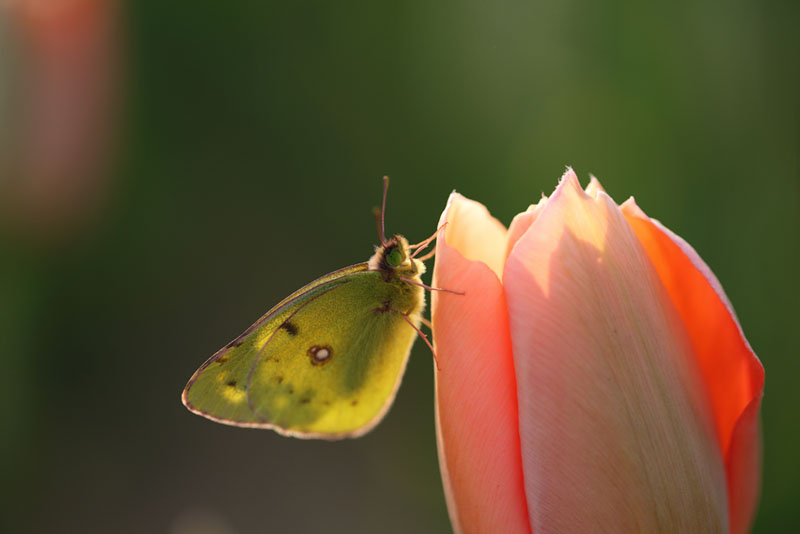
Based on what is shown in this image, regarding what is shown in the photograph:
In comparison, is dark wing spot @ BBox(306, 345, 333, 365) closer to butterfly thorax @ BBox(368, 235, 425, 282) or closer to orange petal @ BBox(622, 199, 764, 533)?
butterfly thorax @ BBox(368, 235, 425, 282)

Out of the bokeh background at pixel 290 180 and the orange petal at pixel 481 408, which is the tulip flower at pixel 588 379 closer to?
the orange petal at pixel 481 408

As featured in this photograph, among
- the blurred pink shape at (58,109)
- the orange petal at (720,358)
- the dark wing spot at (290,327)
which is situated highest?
the blurred pink shape at (58,109)

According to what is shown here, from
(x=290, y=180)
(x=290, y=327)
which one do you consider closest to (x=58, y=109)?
(x=290, y=180)

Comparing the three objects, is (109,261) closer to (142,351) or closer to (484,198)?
(142,351)

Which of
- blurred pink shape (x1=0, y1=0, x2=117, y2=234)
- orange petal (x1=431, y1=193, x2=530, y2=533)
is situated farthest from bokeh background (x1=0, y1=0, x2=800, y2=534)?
orange petal (x1=431, y1=193, x2=530, y2=533)

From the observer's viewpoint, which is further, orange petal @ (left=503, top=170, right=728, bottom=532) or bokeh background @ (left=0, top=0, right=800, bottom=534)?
bokeh background @ (left=0, top=0, right=800, bottom=534)

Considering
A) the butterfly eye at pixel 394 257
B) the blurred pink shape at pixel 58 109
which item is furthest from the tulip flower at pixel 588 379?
the blurred pink shape at pixel 58 109

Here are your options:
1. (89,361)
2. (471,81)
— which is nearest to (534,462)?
(471,81)
